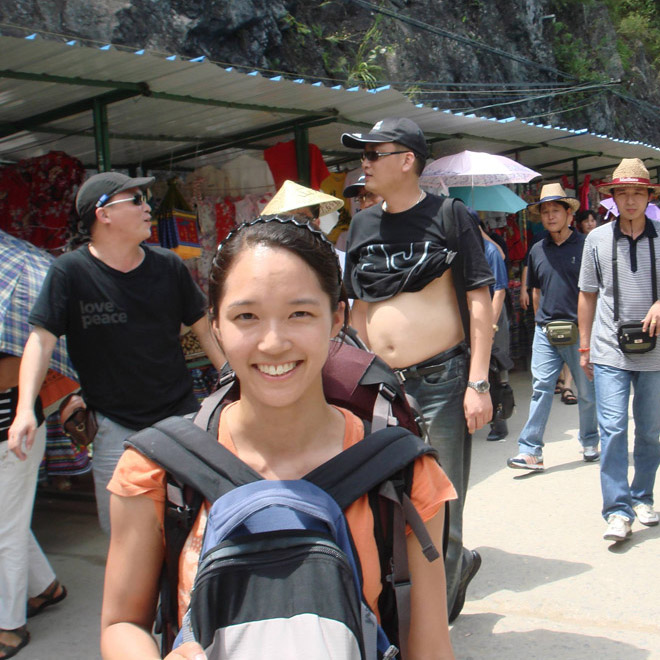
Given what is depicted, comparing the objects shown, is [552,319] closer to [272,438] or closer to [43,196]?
[43,196]

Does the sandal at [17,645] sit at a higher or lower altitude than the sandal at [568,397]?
higher

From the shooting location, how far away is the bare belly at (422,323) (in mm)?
3299

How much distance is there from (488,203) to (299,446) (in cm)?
678

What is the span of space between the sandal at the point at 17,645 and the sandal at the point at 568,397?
590 cm

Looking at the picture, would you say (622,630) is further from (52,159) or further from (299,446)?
(52,159)

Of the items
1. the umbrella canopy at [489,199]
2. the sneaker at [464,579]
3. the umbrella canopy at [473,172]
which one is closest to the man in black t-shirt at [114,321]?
the sneaker at [464,579]

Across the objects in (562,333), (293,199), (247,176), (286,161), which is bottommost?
(562,333)

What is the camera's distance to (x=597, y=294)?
4.64 metres

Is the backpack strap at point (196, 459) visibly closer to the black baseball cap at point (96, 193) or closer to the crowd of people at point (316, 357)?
the crowd of people at point (316, 357)

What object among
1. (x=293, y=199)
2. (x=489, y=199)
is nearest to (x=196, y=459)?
(x=293, y=199)

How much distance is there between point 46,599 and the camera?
3967 millimetres

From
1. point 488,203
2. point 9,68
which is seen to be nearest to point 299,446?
point 9,68

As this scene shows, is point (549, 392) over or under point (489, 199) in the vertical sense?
under

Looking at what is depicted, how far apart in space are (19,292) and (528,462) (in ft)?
12.2
